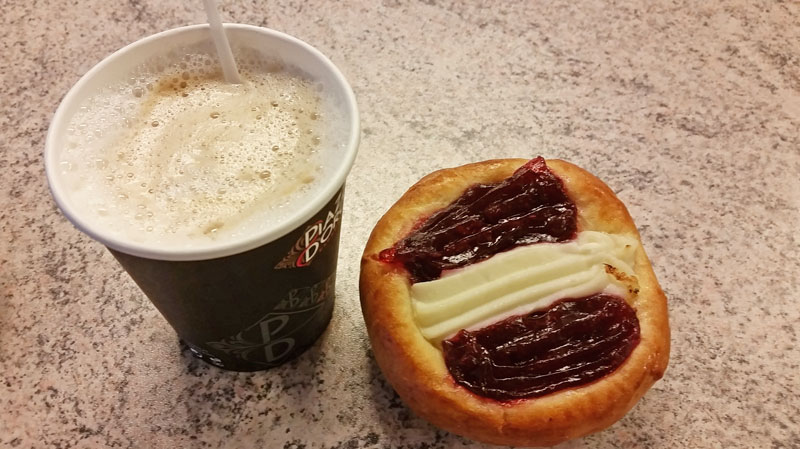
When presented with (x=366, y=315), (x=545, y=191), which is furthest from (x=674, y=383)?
(x=366, y=315)

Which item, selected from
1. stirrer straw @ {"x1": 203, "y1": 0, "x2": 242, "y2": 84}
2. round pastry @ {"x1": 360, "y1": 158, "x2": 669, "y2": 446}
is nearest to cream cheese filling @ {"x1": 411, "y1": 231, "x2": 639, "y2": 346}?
round pastry @ {"x1": 360, "y1": 158, "x2": 669, "y2": 446}

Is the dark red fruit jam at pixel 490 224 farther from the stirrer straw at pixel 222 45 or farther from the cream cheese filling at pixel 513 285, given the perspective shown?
the stirrer straw at pixel 222 45

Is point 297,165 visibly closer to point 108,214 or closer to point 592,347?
point 108,214

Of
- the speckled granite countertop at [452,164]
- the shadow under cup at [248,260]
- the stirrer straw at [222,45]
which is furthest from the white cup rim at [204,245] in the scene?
the speckled granite countertop at [452,164]

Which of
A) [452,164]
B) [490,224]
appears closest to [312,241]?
[490,224]

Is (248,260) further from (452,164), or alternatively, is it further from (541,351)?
(452,164)
